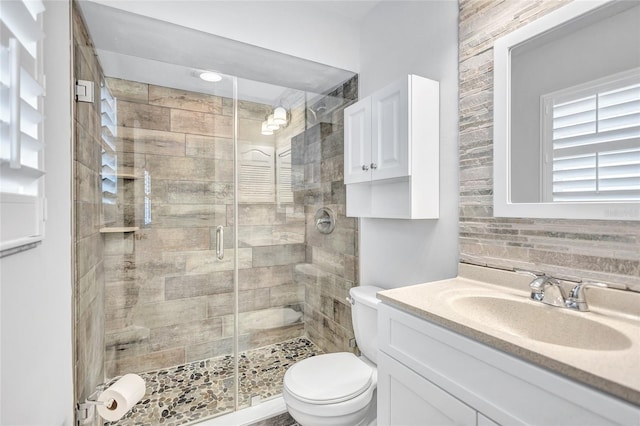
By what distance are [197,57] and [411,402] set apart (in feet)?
6.98

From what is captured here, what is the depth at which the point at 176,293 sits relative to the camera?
7.27 feet

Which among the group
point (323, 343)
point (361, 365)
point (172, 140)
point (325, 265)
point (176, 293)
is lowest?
point (323, 343)

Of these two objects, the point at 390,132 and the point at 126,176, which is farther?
the point at 126,176

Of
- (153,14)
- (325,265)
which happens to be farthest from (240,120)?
(325,265)

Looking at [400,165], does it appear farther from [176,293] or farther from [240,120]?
[176,293]

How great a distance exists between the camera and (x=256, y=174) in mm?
2258

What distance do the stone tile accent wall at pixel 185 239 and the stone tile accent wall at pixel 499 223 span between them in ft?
4.34

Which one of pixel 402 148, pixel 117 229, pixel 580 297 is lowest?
pixel 580 297

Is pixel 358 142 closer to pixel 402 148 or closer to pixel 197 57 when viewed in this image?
pixel 402 148

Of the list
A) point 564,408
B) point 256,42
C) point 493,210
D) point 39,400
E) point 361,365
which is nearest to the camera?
point 564,408

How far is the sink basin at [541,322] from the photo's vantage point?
0.87 meters

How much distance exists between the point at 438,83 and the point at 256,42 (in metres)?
1.10

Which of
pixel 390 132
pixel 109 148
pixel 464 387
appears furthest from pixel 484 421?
pixel 109 148

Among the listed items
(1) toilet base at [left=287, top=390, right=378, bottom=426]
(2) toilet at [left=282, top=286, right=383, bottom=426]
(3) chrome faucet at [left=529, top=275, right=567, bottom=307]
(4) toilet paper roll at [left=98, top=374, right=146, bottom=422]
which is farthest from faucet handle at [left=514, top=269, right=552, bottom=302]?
(4) toilet paper roll at [left=98, top=374, right=146, bottom=422]
